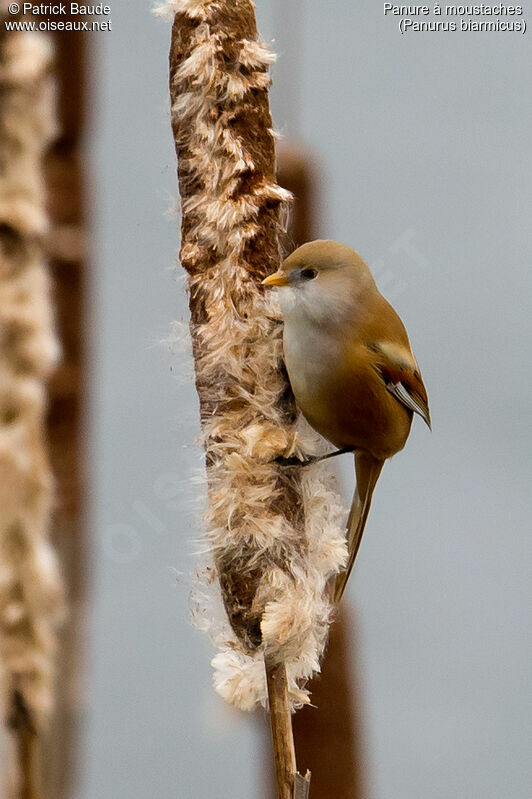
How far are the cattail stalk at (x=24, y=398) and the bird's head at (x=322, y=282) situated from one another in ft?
0.64

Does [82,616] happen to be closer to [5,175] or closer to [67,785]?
[67,785]

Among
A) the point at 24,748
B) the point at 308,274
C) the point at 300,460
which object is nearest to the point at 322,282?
the point at 308,274

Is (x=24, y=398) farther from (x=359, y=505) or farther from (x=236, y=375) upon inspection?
(x=359, y=505)

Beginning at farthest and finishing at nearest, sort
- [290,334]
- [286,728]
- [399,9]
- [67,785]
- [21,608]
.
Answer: [399,9] → [67,785] → [290,334] → [286,728] → [21,608]

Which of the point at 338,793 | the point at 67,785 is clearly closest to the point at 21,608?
the point at 67,785

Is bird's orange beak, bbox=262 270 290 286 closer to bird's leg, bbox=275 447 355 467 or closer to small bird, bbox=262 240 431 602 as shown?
small bird, bbox=262 240 431 602

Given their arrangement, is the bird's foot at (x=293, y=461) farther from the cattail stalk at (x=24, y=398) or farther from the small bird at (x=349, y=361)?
the cattail stalk at (x=24, y=398)

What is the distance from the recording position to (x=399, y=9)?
1.15 m

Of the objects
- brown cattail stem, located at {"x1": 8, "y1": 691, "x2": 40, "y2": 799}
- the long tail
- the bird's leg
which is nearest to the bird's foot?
the bird's leg

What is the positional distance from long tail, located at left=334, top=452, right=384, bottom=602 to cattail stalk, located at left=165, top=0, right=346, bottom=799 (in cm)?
9

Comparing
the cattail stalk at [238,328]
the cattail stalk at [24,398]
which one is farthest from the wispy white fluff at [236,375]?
the cattail stalk at [24,398]

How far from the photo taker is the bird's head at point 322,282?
0.66 meters

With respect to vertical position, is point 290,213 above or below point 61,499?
above

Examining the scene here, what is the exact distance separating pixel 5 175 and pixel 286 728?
14.6 inches
